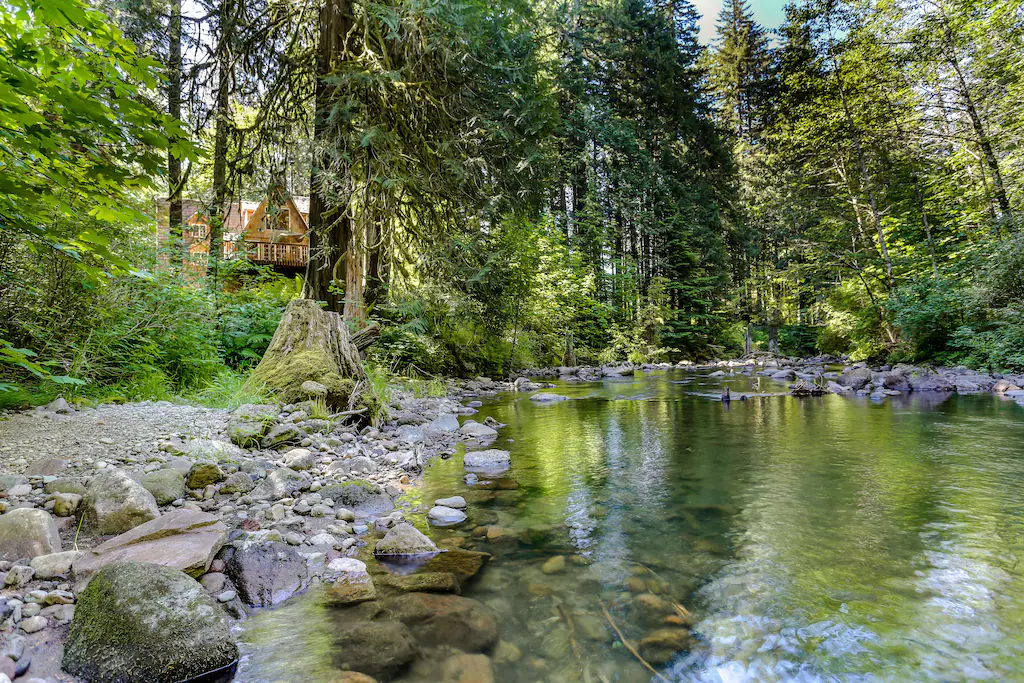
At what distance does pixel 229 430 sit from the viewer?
388 cm

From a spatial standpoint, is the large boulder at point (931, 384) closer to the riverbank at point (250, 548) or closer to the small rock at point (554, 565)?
the riverbank at point (250, 548)

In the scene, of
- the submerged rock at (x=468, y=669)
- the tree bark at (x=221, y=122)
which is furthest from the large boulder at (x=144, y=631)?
the tree bark at (x=221, y=122)

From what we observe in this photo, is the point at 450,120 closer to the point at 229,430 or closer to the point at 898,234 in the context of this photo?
the point at 229,430

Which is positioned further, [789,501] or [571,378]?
[571,378]

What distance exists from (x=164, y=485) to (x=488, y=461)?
7.26 ft

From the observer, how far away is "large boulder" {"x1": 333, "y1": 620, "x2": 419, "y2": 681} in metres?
1.59

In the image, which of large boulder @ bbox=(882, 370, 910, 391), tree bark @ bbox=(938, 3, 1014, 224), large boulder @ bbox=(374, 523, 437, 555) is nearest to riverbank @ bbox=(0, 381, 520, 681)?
large boulder @ bbox=(374, 523, 437, 555)

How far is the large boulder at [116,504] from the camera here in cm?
229

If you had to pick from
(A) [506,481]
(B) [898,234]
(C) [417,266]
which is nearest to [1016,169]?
(B) [898,234]

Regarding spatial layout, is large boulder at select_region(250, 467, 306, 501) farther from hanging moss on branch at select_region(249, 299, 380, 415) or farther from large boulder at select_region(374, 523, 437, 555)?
hanging moss on branch at select_region(249, 299, 380, 415)

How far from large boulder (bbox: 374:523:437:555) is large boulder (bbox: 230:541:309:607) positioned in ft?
1.20

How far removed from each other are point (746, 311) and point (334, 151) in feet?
68.9

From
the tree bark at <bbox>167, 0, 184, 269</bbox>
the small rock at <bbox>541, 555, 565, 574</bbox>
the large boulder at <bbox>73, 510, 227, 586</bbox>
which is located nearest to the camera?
the large boulder at <bbox>73, 510, 227, 586</bbox>

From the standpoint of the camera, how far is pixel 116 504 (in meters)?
2.33
